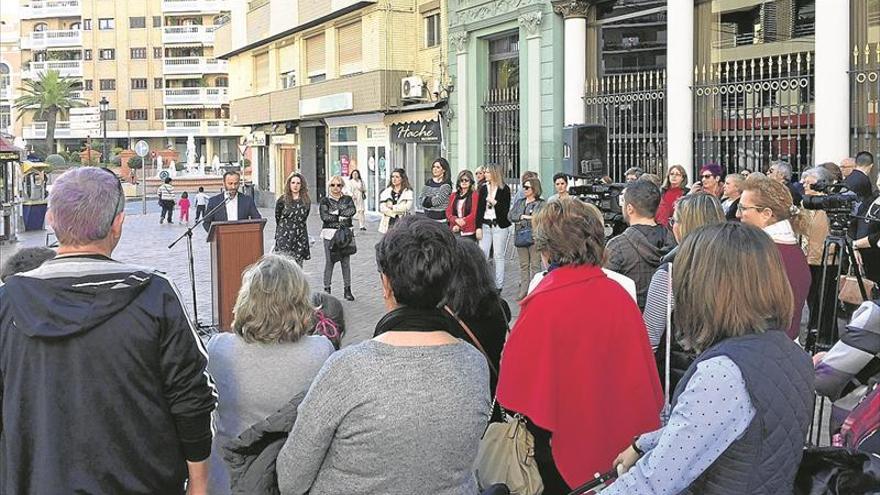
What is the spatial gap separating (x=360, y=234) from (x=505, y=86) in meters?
5.68

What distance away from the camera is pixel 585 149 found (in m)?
13.8

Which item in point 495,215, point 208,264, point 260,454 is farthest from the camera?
point 208,264

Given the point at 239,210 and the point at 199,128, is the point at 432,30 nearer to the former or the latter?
the point at 239,210

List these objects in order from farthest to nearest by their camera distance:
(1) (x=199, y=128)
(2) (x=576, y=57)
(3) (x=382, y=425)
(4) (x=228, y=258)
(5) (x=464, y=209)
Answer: (1) (x=199, y=128) → (2) (x=576, y=57) → (5) (x=464, y=209) → (4) (x=228, y=258) → (3) (x=382, y=425)

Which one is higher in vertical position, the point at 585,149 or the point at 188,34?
the point at 188,34

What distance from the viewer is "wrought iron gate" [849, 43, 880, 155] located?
1255 centimetres

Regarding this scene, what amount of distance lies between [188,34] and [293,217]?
221 feet

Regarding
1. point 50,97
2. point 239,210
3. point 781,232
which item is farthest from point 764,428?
point 50,97

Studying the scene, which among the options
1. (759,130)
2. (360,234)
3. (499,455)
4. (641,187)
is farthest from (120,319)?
(360,234)

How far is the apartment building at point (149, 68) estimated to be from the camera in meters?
74.2

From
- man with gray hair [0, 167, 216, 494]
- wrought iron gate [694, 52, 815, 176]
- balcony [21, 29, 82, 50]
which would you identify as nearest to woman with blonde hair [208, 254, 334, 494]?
man with gray hair [0, 167, 216, 494]

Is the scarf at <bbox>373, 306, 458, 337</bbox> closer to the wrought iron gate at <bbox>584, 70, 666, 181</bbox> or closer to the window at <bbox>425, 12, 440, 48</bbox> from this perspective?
the wrought iron gate at <bbox>584, 70, 666, 181</bbox>

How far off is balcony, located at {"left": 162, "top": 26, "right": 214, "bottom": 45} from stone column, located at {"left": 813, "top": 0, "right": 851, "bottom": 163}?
219 feet

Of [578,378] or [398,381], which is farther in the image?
[578,378]
